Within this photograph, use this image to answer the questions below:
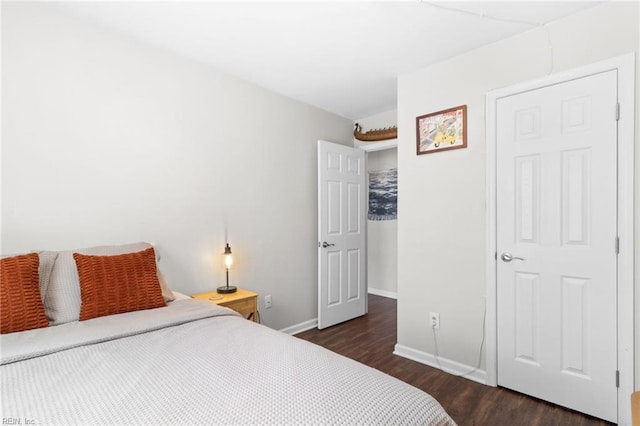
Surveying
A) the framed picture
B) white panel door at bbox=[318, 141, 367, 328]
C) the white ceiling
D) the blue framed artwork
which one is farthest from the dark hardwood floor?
the white ceiling

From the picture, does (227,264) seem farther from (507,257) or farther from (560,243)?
(560,243)

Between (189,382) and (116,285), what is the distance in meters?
0.97

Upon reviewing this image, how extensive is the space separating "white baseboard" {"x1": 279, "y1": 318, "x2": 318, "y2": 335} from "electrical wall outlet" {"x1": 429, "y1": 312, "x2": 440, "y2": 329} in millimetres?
1359

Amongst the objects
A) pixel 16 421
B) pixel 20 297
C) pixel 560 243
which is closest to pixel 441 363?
pixel 560 243

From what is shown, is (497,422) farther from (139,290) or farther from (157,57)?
(157,57)

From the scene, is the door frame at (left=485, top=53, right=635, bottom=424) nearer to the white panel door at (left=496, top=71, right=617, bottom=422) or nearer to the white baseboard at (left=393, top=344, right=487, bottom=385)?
the white panel door at (left=496, top=71, right=617, bottom=422)

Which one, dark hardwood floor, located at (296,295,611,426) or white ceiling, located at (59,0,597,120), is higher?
white ceiling, located at (59,0,597,120)

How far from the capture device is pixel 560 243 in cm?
203

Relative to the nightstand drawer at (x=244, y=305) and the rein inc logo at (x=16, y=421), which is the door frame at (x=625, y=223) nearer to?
the nightstand drawer at (x=244, y=305)

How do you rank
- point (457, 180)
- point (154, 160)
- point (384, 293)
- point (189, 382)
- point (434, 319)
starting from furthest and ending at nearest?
point (384, 293)
point (434, 319)
point (457, 180)
point (154, 160)
point (189, 382)

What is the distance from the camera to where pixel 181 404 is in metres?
0.90

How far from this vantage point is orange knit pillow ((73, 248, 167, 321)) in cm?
163

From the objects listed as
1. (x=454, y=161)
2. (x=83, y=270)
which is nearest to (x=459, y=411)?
(x=454, y=161)

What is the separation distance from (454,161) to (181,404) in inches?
92.5
